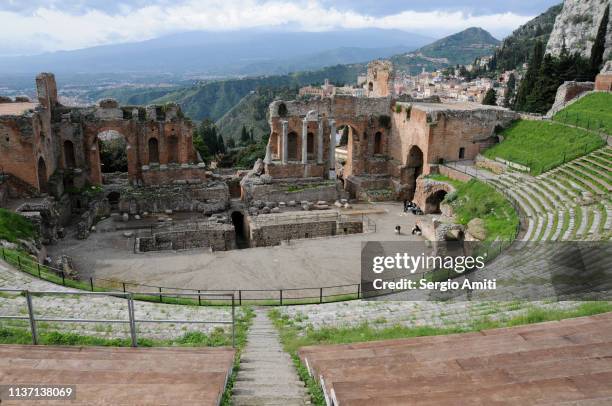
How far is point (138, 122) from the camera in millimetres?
34281

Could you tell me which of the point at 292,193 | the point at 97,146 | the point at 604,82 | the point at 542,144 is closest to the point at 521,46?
the point at 604,82

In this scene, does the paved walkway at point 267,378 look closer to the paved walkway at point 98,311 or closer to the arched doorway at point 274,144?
the paved walkway at point 98,311

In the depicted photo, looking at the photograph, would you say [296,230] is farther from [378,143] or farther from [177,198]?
[378,143]

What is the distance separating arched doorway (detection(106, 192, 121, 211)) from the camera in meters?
33.8

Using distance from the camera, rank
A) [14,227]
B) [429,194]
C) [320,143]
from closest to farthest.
Answer: 1. [14,227]
2. [429,194]
3. [320,143]

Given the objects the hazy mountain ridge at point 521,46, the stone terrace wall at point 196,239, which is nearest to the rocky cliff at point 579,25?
the hazy mountain ridge at point 521,46

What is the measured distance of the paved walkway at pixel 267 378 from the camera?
8.65m

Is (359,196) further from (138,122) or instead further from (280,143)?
(138,122)

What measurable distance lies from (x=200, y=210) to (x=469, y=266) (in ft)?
64.0

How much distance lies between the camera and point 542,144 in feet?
110

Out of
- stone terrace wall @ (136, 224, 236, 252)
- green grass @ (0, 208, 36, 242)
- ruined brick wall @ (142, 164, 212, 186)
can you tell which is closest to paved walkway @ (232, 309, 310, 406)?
green grass @ (0, 208, 36, 242)

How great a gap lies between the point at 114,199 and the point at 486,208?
2436 cm

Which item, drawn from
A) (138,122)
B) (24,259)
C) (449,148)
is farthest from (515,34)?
(24,259)

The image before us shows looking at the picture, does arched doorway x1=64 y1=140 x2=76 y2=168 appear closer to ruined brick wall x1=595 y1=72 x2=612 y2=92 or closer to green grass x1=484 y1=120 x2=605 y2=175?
green grass x1=484 y1=120 x2=605 y2=175
